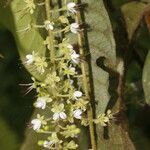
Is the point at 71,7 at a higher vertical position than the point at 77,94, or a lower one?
higher

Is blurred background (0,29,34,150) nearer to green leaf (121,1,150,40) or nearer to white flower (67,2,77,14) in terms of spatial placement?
green leaf (121,1,150,40)

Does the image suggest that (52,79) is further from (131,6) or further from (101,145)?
(131,6)

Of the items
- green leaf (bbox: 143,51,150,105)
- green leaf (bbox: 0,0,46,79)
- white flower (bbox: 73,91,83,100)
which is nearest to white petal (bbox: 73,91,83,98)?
white flower (bbox: 73,91,83,100)

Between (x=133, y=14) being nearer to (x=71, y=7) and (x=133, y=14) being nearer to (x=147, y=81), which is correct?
(x=147, y=81)

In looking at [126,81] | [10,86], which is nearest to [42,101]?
[126,81]

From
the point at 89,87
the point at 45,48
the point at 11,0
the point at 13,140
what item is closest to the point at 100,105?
the point at 89,87

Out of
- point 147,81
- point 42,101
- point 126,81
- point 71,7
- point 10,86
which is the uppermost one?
point 71,7
